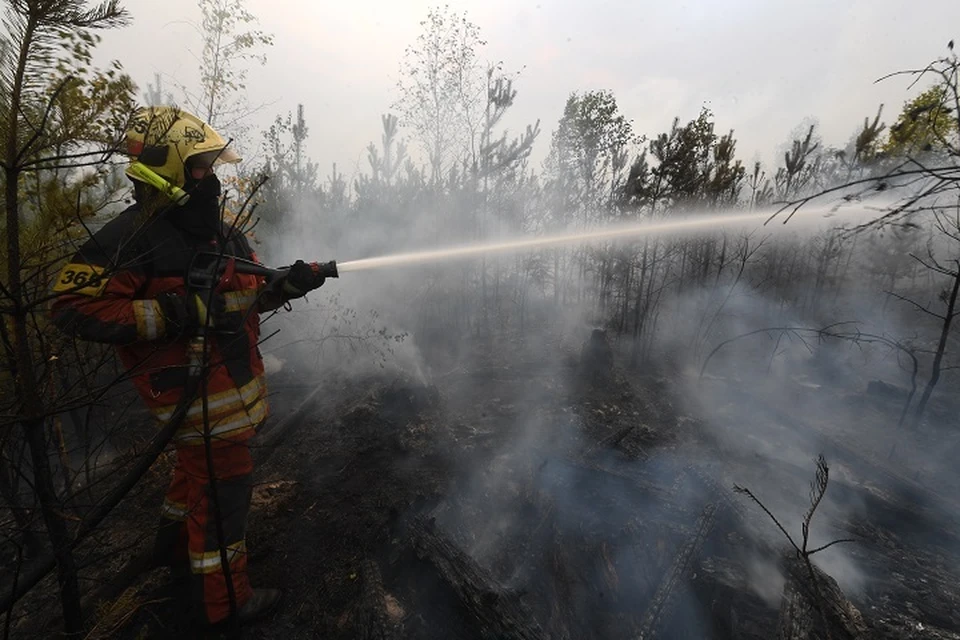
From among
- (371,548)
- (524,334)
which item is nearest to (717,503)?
(371,548)

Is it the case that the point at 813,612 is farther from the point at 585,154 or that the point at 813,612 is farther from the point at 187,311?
the point at 585,154

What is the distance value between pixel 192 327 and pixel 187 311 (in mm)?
174

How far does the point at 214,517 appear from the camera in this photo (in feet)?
7.91

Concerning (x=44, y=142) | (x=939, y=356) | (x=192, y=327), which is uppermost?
(x=44, y=142)

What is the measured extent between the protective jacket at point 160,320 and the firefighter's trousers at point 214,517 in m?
0.15

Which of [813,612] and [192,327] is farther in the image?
[813,612]

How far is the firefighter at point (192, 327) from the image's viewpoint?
2.03 m

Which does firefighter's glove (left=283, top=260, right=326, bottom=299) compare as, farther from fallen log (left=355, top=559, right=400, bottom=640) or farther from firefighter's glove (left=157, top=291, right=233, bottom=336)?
fallen log (left=355, top=559, right=400, bottom=640)

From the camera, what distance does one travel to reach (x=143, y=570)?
114 inches

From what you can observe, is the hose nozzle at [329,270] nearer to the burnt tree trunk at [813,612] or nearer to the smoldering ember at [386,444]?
the smoldering ember at [386,444]

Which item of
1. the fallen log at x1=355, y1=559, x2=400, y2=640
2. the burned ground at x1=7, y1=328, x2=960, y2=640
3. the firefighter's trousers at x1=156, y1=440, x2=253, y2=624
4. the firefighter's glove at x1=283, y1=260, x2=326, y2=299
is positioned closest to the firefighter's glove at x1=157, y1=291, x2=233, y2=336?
the firefighter's glove at x1=283, y1=260, x2=326, y2=299

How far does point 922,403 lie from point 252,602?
8.60 meters

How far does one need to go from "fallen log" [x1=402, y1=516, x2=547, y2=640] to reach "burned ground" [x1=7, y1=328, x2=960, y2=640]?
10mm

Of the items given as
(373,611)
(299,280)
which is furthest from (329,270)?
(373,611)
